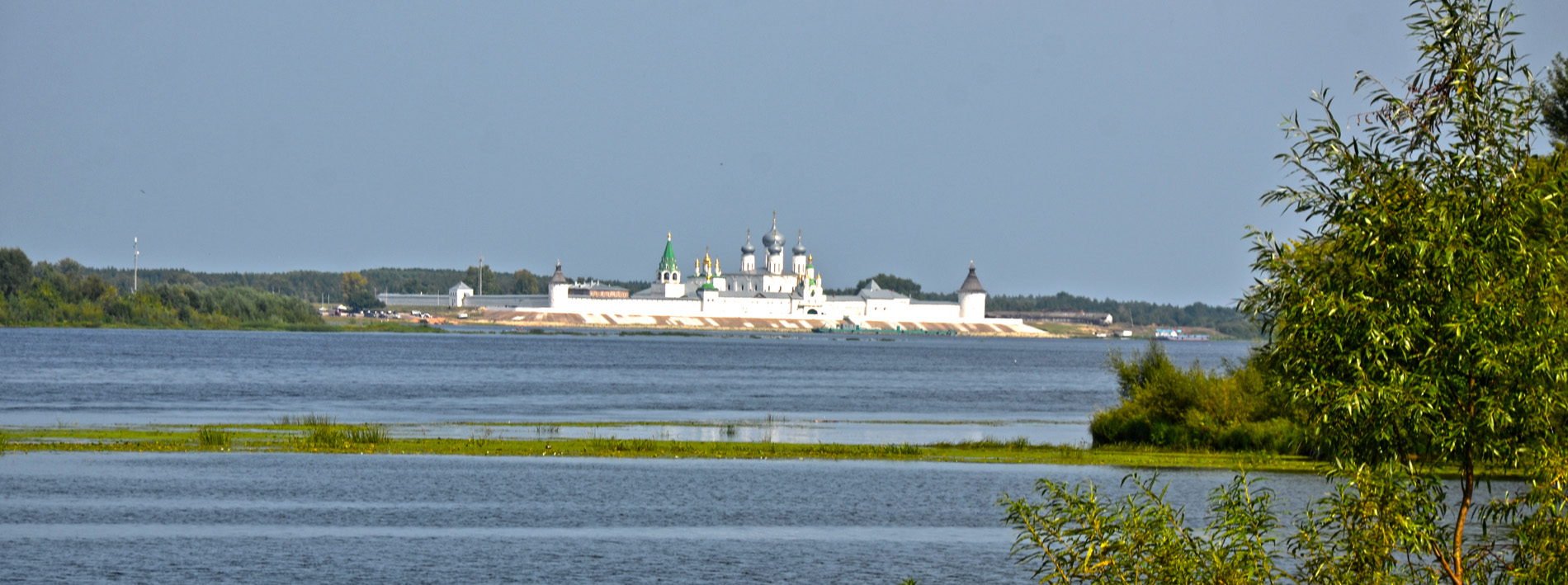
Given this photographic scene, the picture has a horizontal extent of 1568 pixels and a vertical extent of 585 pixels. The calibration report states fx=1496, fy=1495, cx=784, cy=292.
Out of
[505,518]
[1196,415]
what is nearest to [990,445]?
[1196,415]

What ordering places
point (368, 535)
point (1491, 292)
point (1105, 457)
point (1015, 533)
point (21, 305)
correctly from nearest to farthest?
point (1491, 292)
point (368, 535)
point (1015, 533)
point (1105, 457)
point (21, 305)

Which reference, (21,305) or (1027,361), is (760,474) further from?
(21,305)

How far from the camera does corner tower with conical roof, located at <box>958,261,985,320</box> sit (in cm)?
16525

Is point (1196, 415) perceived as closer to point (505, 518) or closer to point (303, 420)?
point (505, 518)

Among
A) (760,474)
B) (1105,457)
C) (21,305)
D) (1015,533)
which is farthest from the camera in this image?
(21,305)

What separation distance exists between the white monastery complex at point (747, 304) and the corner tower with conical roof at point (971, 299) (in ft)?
0.30

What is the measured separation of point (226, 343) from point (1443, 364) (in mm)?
75004

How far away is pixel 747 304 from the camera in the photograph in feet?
497

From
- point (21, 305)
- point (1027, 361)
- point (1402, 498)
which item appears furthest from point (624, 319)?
point (1402, 498)

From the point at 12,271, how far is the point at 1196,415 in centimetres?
9474

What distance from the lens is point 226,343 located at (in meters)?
74.9

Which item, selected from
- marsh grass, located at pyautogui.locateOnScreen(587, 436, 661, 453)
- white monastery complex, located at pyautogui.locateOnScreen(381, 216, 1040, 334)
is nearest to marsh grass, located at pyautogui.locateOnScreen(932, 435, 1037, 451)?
marsh grass, located at pyautogui.locateOnScreen(587, 436, 661, 453)

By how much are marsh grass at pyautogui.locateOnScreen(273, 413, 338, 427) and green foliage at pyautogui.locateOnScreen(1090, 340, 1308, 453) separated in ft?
40.7

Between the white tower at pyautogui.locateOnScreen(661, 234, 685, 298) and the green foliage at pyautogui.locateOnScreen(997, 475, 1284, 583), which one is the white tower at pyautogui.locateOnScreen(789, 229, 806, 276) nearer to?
the white tower at pyautogui.locateOnScreen(661, 234, 685, 298)
